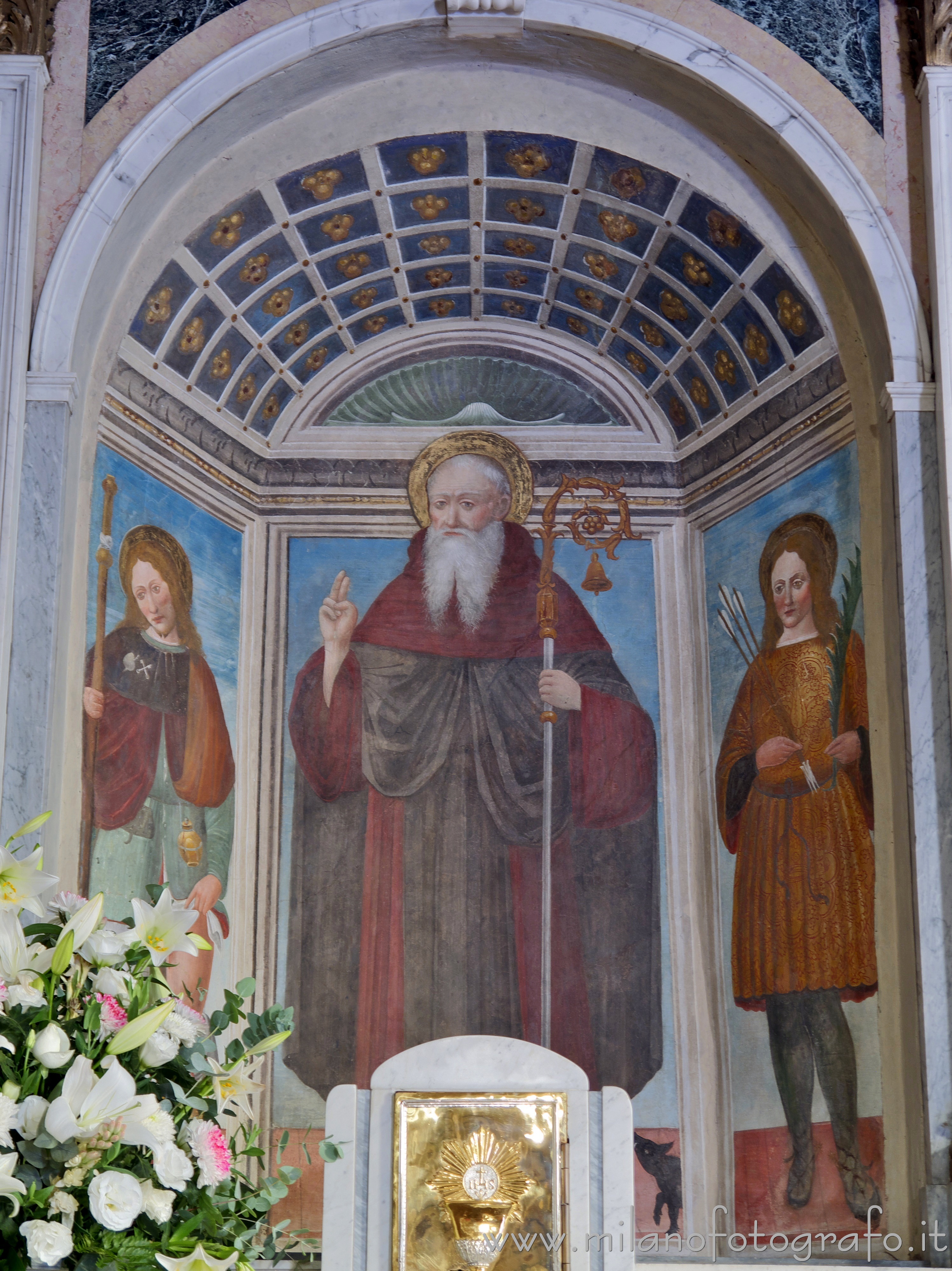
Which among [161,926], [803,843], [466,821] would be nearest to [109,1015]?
[161,926]

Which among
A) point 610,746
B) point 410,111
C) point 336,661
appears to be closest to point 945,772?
point 610,746

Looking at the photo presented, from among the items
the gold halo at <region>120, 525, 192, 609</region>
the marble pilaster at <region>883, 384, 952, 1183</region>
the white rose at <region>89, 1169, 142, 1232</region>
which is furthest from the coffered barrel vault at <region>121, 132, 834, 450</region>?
the white rose at <region>89, 1169, 142, 1232</region>

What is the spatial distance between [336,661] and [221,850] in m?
1.24

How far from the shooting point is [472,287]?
28.4ft

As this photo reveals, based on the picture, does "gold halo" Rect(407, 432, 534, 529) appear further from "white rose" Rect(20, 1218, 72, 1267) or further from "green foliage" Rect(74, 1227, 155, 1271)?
"white rose" Rect(20, 1218, 72, 1267)

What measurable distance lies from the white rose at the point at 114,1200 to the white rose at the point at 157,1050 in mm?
275

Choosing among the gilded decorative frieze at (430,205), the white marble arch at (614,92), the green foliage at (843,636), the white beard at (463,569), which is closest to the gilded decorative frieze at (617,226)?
the white marble arch at (614,92)

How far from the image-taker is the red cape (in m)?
8.41

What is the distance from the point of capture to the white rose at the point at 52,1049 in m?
2.64

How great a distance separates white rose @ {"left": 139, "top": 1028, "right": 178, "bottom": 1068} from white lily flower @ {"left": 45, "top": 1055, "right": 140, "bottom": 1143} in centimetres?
21

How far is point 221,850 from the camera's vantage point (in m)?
7.84

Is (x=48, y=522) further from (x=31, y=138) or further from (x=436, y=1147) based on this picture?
(x=436, y=1147)

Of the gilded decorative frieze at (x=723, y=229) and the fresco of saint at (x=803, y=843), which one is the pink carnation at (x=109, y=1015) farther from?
the gilded decorative frieze at (x=723, y=229)

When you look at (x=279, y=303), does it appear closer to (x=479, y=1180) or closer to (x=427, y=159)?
(x=427, y=159)
